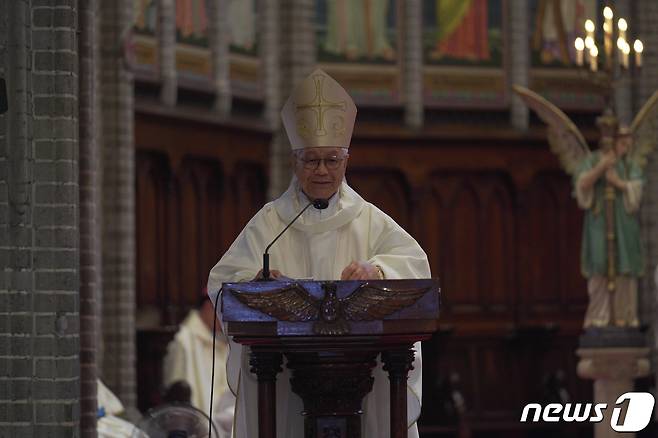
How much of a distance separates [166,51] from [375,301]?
1054 centimetres

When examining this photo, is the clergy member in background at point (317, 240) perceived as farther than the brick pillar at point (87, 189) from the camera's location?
No

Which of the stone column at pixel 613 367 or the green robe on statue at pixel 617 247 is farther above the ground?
the green robe on statue at pixel 617 247

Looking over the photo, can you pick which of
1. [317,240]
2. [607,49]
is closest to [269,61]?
[607,49]

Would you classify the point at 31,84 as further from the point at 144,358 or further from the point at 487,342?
the point at 487,342

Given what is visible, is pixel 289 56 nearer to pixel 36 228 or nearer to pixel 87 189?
pixel 87 189

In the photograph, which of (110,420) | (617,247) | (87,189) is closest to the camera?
(87,189)

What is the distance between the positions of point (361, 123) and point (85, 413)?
34.9ft

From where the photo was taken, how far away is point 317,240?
7680 mm

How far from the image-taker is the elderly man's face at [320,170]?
24.5 ft

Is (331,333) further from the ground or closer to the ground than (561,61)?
closer to the ground

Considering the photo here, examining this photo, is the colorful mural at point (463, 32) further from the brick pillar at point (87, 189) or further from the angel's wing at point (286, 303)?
the angel's wing at point (286, 303)

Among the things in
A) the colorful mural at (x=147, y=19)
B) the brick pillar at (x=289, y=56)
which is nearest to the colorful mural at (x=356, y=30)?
the brick pillar at (x=289, y=56)

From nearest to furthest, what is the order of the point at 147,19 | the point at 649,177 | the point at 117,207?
the point at 117,207 < the point at 147,19 < the point at 649,177

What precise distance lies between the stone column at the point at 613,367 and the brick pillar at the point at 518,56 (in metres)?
5.45
